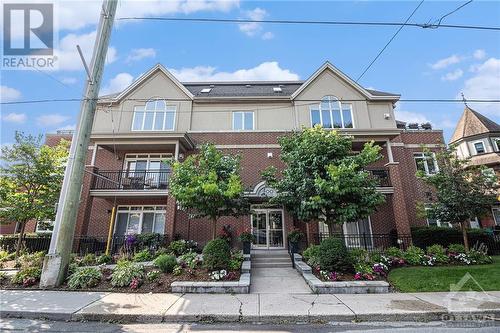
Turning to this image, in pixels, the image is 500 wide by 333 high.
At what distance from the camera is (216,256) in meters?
8.58

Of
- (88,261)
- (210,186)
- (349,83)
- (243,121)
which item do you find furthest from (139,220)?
(349,83)

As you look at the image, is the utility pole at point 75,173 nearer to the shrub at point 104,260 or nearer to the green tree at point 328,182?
the shrub at point 104,260

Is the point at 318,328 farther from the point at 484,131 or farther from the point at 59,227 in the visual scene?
Answer: the point at 484,131

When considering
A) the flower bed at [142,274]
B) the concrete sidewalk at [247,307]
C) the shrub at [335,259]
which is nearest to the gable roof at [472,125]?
the concrete sidewalk at [247,307]

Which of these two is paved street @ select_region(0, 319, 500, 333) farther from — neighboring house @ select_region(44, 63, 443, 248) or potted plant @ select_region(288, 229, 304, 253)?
neighboring house @ select_region(44, 63, 443, 248)

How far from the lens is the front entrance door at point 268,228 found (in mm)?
14125

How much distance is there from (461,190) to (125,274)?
1363 cm

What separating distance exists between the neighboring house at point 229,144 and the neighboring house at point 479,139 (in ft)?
30.6

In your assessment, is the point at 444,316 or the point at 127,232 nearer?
the point at 444,316

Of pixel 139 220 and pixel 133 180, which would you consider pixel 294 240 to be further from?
pixel 133 180

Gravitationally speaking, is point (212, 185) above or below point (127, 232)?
above

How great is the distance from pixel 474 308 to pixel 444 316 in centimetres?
92

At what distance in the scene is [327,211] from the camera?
9.55 meters

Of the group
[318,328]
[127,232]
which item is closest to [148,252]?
[127,232]
